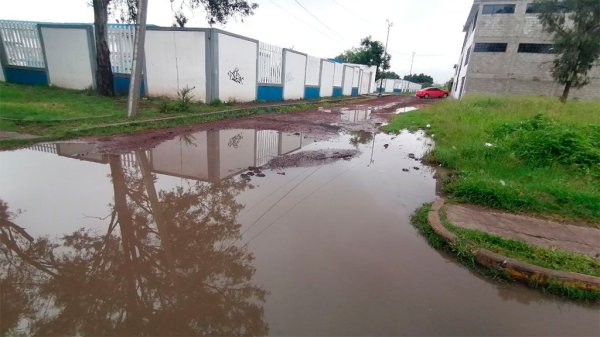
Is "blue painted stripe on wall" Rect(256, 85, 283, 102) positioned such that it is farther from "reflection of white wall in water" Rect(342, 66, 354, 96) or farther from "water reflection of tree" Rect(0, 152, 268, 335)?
"water reflection of tree" Rect(0, 152, 268, 335)

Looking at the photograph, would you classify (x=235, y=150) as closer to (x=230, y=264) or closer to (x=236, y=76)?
(x=230, y=264)

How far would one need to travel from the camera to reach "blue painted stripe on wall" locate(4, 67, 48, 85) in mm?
14520

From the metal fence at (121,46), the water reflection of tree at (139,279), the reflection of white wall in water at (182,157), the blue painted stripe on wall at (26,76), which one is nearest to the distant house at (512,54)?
the metal fence at (121,46)

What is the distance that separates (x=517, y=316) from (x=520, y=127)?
7171 millimetres

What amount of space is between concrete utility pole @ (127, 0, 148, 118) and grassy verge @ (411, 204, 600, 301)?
9.02 meters

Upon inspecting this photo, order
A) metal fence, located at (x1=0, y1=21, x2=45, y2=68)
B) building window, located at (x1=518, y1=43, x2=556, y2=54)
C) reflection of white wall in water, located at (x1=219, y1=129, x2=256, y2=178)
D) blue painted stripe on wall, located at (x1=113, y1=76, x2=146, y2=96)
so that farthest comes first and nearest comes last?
1. building window, located at (x1=518, y1=43, x2=556, y2=54)
2. metal fence, located at (x1=0, y1=21, x2=45, y2=68)
3. blue painted stripe on wall, located at (x1=113, y1=76, x2=146, y2=96)
4. reflection of white wall in water, located at (x1=219, y1=129, x2=256, y2=178)

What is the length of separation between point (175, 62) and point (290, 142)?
28.5ft

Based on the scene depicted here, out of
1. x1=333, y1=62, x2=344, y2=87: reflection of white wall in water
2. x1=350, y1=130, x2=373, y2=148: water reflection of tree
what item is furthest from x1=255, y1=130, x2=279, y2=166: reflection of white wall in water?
x1=333, y1=62, x2=344, y2=87: reflection of white wall in water

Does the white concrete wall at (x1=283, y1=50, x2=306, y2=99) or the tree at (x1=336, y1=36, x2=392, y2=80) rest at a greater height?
the tree at (x1=336, y1=36, x2=392, y2=80)

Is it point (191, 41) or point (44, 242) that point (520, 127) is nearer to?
point (44, 242)

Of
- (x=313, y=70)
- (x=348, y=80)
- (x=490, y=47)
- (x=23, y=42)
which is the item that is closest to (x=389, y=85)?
(x=348, y=80)

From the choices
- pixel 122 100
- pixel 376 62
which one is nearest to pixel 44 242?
pixel 122 100

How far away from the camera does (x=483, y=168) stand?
5.58 metres

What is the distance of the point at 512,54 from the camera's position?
2503 centimetres
